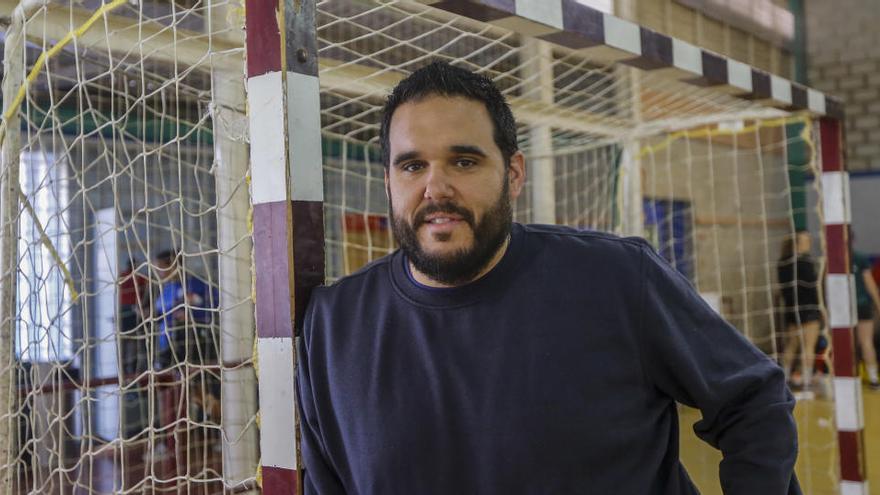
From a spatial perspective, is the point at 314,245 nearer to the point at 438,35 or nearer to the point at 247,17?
the point at 247,17

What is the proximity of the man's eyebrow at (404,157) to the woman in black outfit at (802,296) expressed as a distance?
593 centimetres

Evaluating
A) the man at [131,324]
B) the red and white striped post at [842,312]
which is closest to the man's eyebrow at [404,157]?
the red and white striped post at [842,312]

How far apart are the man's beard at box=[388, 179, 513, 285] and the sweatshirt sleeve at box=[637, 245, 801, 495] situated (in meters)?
0.27

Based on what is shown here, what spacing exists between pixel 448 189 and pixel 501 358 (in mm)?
295

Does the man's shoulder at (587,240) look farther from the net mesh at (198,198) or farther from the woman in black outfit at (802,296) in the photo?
the woman in black outfit at (802,296)

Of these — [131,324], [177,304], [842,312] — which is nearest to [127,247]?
[177,304]

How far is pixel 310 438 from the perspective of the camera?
1.42 meters

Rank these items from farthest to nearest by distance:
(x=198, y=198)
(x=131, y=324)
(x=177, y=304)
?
(x=198, y=198) → (x=131, y=324) → (x=177, y=304)

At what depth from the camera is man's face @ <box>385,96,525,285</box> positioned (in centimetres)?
131

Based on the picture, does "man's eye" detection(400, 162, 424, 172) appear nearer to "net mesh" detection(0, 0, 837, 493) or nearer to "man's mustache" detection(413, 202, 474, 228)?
"man's mustache" detection(413, 202, 474, 228)

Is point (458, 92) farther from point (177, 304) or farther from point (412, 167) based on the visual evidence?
point (177, 304)

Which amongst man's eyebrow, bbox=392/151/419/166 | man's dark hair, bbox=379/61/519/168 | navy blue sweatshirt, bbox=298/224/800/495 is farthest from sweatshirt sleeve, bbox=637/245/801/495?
man's eyebrow, bbox=392/151/419/166

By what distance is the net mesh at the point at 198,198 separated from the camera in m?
2.46

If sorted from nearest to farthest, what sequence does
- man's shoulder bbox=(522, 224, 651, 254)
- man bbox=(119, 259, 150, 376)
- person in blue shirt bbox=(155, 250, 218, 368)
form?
man's shoulder bbox=(522, 224, 651, 254)
person in blue shirt bbox=(155, 250, 218, 368)
man bbox=(119, 259, 150, 376)
